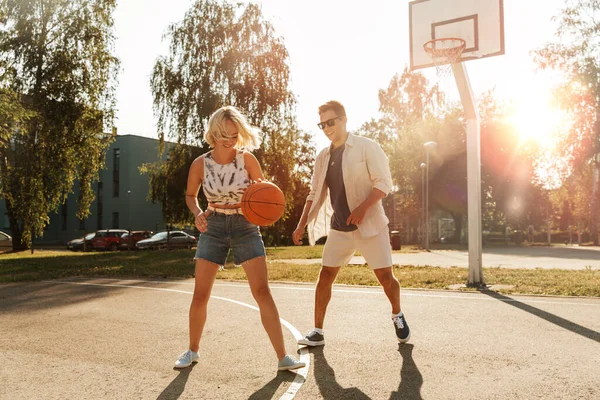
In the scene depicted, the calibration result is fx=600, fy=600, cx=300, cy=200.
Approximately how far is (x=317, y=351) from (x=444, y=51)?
7.35m

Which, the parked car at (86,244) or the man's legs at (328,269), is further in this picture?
the parked car at (86,244)

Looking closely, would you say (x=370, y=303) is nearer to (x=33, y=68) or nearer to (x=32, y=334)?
(x=32, y=334)

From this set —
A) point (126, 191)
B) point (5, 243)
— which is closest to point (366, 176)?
point (5, 243)

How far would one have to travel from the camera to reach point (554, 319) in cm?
702

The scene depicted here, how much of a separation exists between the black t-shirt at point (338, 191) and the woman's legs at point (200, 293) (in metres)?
1.41

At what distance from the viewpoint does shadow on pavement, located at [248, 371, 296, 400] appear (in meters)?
3.95

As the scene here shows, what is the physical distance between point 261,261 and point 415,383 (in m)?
1.44

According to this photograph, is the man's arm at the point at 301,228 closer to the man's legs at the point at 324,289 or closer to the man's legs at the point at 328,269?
the man's legs at the point at 328,269

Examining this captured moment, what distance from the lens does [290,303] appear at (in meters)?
8.79

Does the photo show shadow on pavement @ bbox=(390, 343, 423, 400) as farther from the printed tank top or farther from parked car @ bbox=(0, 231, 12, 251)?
parked car @ bbox=(0, 231, 12, 251)

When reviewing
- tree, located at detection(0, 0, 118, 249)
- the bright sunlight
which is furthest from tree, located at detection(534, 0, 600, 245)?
tree, located at detection(0, 0, 118, 249)

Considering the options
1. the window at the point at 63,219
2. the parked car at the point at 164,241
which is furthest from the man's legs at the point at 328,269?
the window at the point at 63,219

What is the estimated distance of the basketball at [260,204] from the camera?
4.57 m

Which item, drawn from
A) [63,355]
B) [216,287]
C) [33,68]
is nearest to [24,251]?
[33,68]
